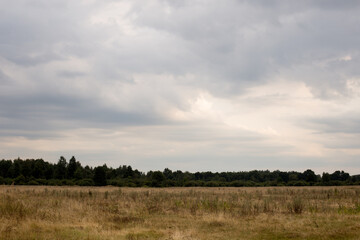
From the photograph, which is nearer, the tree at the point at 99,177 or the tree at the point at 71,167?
the tree at the point at 99,177

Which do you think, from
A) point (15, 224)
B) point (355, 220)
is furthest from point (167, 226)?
point (355, 220)

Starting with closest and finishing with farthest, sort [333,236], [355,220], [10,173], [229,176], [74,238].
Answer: [74,238], [333,236], [355,220], [10,173], [229,176]

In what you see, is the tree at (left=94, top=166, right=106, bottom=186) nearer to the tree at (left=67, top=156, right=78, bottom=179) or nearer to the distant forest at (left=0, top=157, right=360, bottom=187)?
the distant forest at (left=0, top=157, right=360, bottom=187)

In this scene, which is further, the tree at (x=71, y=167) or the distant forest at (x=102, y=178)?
the tree at (x=71, y=167)

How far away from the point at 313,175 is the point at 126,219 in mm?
94282

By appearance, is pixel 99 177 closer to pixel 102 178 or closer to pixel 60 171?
pixel 102 178

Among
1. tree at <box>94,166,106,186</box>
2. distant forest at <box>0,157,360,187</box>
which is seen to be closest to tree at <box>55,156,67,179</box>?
distant forest at <box>0,157,360,187</box>

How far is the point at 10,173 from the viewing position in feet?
326

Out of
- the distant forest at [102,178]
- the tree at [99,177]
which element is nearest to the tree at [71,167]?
the distant forest at [102,178]

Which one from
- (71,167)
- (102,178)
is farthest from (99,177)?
(71,167)

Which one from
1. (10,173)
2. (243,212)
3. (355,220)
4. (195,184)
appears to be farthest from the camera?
(10,173)

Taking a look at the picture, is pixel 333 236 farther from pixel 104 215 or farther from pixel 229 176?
pixel 229 176

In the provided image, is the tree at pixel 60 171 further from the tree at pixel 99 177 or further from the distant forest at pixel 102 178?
the tree at pixel 99 177

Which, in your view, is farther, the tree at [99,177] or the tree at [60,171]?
the tree at [60,171]
